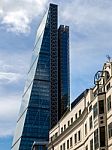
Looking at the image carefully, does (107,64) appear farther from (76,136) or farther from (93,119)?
(76,136)

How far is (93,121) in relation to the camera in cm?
6888

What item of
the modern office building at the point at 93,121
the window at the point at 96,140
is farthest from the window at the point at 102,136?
the window at the point at 96,140

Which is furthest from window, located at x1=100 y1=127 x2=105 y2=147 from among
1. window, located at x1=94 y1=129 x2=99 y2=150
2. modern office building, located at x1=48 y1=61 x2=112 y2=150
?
window, located at x1=94 y1=129 x2=99 y2=150

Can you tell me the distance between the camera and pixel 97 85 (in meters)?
69.6

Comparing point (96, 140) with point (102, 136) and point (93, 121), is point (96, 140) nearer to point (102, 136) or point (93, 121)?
point (102, 136)

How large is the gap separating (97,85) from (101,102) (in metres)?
4.62

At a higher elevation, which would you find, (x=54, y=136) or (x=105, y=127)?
(x=54, y=136)

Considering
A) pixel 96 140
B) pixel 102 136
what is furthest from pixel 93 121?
pixel 102 136

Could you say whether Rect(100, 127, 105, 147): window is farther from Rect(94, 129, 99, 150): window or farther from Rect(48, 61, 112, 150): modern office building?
Rect(94, 129, 99, 150): window

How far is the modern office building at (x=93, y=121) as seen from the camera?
6369 centimetres

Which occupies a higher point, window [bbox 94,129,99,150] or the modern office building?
the modern office building

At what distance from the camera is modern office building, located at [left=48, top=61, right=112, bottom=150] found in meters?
63.7

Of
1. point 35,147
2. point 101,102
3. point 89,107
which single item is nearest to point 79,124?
point 89,107

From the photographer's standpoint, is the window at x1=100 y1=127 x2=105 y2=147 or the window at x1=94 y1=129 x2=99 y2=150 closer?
the window at x1=100 y1=127 x2=105 y2=147
